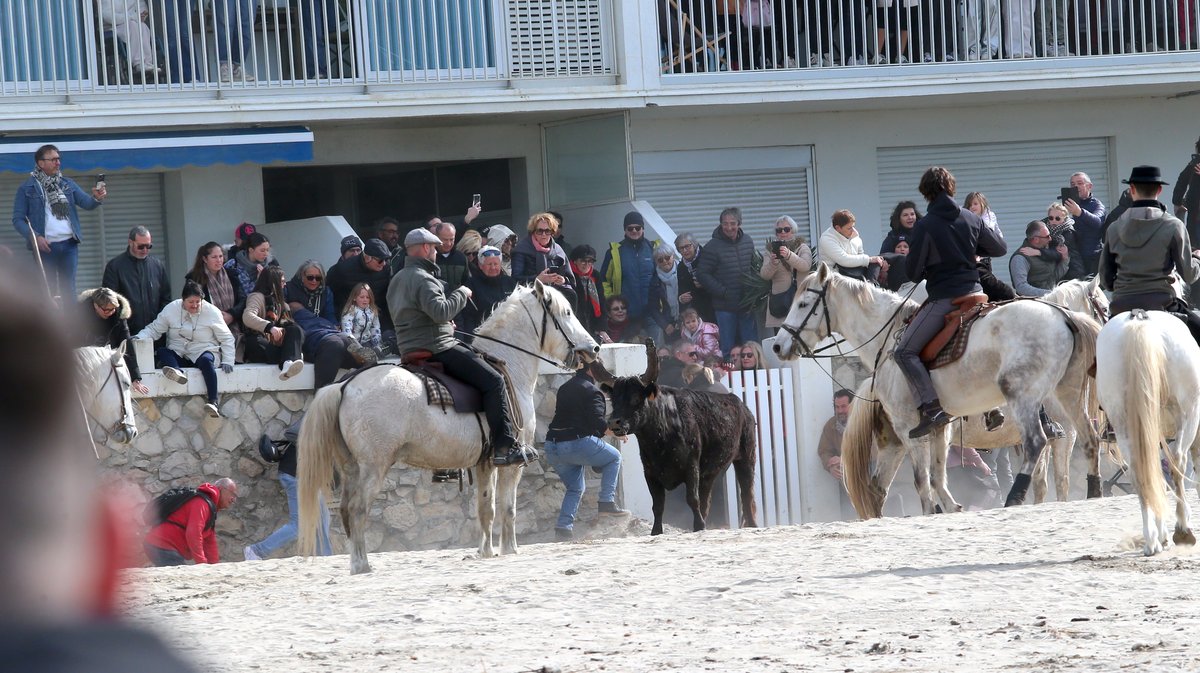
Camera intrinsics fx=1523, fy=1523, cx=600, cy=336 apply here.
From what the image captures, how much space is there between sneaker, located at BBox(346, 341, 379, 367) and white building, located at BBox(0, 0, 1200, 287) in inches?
118

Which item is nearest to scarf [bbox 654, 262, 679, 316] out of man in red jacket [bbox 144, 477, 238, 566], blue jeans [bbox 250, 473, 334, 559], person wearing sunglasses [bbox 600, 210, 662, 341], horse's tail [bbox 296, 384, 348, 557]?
person wearing sunglasses [bbox 600, 210, 662, 341]

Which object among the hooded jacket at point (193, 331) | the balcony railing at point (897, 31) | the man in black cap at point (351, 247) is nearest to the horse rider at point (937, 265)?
the man in black cap at point (351, 247)

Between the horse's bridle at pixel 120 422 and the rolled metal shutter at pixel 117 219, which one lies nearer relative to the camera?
the horse's bridle at pixel 120 422

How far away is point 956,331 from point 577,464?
4.14 metres

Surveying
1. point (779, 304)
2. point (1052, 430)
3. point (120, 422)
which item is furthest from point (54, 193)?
point (1052, 430)

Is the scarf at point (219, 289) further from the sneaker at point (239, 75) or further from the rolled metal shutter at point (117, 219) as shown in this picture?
the rolled metal shutter at point (117, 219)

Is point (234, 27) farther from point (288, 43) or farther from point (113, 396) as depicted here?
point (113, 396)

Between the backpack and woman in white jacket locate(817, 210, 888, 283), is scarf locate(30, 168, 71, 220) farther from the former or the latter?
woman in white jacket locate(817, 210, 888, 283)

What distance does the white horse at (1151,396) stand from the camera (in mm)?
8211

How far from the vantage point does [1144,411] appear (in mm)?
8195

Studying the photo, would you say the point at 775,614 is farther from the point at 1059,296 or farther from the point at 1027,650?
the point at 1059,296

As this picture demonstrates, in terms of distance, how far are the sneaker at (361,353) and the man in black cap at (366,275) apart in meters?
0.59

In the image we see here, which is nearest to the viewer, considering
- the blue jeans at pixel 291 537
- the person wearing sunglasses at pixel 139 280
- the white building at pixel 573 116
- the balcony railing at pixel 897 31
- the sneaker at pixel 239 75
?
the blue jeans at pixel 291 537

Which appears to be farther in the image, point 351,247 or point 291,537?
point 351,247
